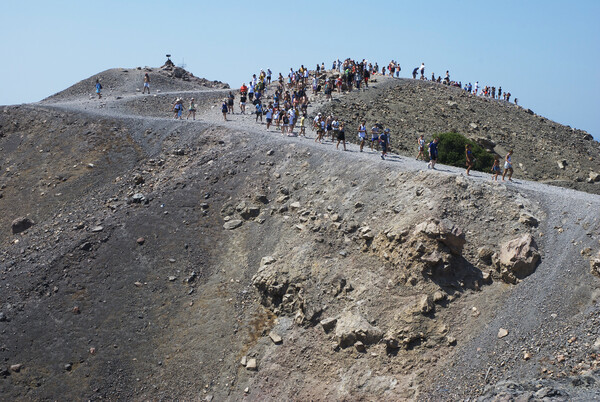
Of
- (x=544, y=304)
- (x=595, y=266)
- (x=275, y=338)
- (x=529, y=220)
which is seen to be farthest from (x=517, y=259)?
(x=275, y=338)

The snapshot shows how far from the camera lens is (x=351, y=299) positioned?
21.6 metres

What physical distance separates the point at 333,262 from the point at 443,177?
567 cm

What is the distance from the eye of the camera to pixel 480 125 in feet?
168

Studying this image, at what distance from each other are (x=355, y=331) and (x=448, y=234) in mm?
4695

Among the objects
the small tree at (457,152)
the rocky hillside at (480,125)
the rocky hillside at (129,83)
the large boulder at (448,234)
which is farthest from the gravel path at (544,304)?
the rocky hillside at (129,83)

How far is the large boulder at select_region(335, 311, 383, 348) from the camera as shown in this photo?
65.5 ft

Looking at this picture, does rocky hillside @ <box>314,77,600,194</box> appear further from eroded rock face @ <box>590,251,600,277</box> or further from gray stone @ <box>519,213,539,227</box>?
eroded rock face @ <box>590,251,600,277</box>

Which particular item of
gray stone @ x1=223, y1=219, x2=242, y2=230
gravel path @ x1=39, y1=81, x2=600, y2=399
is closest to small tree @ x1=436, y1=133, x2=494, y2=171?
gravel path @ x1=39, y1=81, x2=600, y2=399

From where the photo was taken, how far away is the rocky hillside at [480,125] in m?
45.9

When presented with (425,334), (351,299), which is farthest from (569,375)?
(351,299)

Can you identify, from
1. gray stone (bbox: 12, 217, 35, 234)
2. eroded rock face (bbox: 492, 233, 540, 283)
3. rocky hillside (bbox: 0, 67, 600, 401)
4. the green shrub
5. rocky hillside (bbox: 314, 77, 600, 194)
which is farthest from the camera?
rocky hillside (bbox: 314, 77, 600, 194)

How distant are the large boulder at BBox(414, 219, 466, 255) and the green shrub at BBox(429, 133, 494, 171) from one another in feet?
74.5

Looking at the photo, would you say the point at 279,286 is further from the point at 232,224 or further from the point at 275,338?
the point at 232,224

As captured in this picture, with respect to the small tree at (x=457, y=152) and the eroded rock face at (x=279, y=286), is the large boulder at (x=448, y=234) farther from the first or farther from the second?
the small tree at (x=457, y=152)
